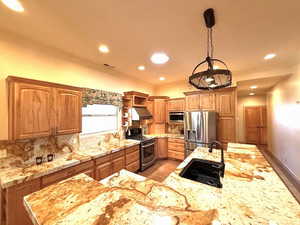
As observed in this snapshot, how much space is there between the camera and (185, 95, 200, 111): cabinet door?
13.0 ft

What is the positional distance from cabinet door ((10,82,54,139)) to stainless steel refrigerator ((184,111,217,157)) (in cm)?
330

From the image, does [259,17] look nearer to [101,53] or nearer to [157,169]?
[101,53]

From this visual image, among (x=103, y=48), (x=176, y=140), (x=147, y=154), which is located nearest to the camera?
(x=103, y=48)

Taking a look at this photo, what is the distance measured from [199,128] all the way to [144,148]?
166 cm

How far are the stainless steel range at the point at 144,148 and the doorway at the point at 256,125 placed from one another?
5835mm

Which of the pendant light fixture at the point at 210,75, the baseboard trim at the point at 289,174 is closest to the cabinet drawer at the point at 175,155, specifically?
the baseboard trim at the point at 289,174

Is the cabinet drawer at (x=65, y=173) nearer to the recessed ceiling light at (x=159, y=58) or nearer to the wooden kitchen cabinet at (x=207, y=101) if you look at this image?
the recessed ceiling light at (x=159, y=58)

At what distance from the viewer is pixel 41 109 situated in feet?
6.12

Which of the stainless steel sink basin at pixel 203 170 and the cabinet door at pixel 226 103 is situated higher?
the cabinet door at pixel 226 103

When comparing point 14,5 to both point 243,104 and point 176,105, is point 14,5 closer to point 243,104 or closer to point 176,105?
point 176,105

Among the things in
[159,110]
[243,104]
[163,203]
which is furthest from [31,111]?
[243,104]

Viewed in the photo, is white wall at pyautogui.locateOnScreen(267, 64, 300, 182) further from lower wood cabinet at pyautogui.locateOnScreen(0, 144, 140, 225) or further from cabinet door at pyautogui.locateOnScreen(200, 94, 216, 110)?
lower wood cabinet at pyautogui.locateOnScreen(0, 144, 140, 225)

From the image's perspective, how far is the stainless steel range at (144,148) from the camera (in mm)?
3503

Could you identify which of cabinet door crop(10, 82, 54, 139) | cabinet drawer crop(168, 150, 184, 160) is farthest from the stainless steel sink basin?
cabinet drawer crop(168, 150, 184, 160)
